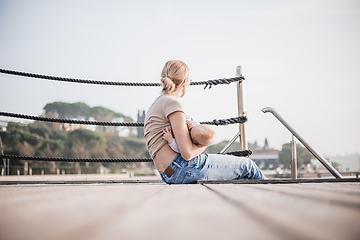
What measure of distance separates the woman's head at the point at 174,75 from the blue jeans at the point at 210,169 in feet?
1.25

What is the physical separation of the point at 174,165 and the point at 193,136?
18 cm

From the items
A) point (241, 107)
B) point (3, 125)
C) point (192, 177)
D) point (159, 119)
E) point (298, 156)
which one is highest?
point (3, 125)

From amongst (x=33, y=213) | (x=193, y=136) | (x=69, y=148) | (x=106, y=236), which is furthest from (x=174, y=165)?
(x=69, y=148)

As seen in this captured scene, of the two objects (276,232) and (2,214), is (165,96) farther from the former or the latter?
(276,232)

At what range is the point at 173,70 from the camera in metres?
1.64

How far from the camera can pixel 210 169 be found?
1533 millimetres

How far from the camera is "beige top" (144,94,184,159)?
1.49 m

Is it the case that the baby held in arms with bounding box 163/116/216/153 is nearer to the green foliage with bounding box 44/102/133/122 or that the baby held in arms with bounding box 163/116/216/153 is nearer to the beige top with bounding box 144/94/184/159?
the beige top with bounding box 144/94/184/159

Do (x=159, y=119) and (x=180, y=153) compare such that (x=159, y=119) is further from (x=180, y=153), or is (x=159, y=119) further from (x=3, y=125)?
(x=3, y=125)

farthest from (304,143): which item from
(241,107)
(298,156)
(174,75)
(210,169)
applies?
(298,156)

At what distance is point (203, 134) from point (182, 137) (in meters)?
0.10

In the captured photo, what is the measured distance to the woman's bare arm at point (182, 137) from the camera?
1.41 metres

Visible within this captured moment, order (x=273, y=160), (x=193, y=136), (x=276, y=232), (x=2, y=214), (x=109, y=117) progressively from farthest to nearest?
(x=273, y=160) → (x=109, y=117) → (x=193, y=136) → (x=2, y=214) → (x=276, y=232)

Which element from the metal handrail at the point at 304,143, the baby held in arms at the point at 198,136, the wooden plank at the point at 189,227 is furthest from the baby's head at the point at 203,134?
the wooden plank at the point at 189,227
